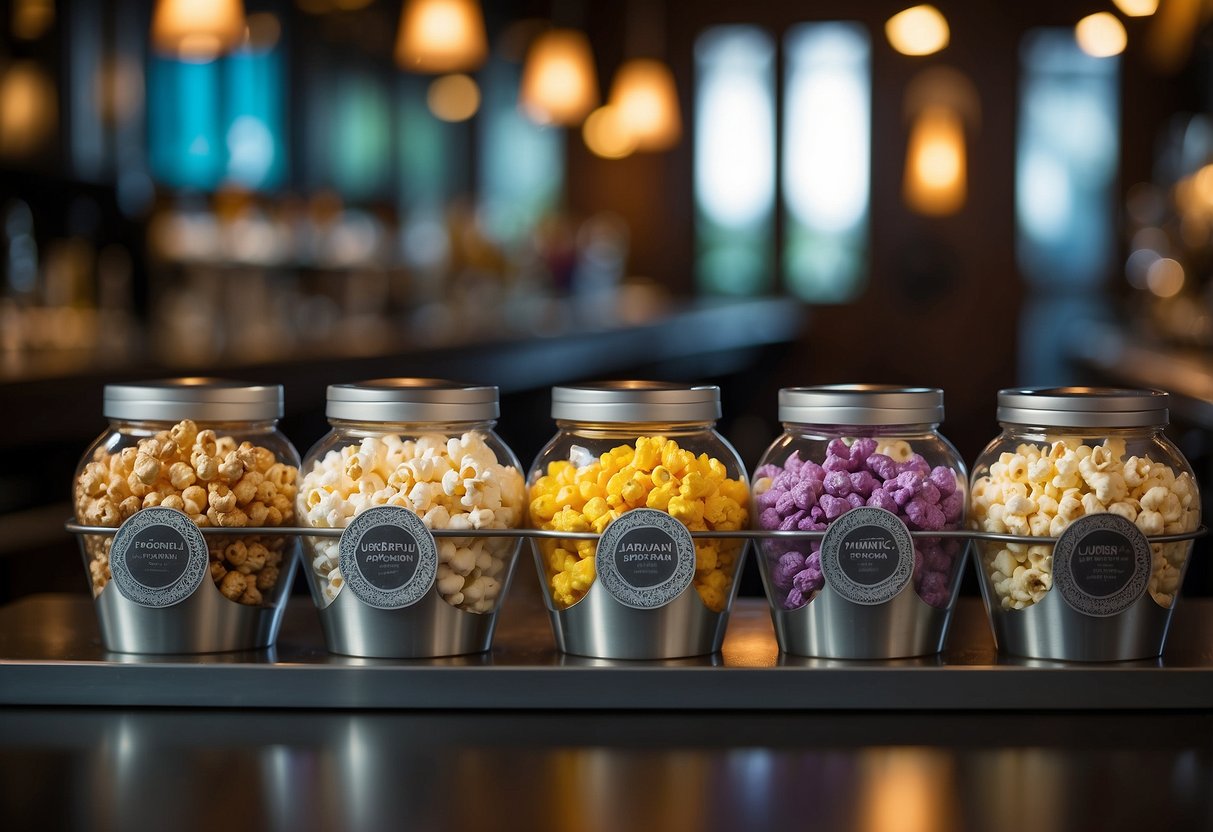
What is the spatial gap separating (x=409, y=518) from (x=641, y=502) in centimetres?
15

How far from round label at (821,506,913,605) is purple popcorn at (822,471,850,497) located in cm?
2

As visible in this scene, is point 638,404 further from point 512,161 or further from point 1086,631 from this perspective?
point 512,161

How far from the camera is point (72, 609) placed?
4.16 feet

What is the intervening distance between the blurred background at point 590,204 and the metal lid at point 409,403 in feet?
3.48

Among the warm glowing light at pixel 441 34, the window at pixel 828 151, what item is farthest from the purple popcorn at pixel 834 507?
the window at pixel 828 151

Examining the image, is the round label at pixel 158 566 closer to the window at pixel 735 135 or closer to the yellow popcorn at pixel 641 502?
the yellow popcorn at pixel 641 502

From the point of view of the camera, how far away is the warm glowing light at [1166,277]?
568 centimetres

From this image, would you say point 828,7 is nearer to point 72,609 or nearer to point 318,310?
point 318,310

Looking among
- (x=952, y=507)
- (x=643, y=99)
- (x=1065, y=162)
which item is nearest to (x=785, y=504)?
(x=952, y=507)

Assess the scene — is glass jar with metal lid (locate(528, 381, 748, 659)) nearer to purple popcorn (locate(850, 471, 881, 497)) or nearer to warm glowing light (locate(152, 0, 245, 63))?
purple popcorn (locate(850, 471, 881, 497))

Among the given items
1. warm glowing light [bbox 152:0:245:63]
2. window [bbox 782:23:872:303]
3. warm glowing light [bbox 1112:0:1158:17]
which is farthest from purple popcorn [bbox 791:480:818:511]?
window [bbox 782:23:872:303]

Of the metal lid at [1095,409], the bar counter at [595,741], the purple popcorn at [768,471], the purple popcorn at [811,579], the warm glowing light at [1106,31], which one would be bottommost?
the bar counter at [595,741]

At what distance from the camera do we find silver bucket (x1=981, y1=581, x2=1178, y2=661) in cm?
104

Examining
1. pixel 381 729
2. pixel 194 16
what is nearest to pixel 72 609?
pixel 381 729
